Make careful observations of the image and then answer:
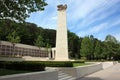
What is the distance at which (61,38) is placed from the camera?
87.5 ft

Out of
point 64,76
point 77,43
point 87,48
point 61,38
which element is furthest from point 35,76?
point 77,43

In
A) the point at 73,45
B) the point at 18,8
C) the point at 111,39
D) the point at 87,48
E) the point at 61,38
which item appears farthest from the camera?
the point at 73,45

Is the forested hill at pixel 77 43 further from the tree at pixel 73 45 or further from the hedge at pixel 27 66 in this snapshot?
the hedge at pixel 27 66

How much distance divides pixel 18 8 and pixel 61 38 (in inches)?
664

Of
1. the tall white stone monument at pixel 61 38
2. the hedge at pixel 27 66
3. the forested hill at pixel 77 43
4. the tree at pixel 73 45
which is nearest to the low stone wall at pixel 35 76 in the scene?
the hedge at pixel 27 66

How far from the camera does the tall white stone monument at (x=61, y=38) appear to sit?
2645 centimetres

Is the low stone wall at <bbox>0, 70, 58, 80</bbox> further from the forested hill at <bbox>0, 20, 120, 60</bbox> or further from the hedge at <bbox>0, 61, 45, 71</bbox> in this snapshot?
the forested hill at <bbox>0, 20, 120, 60</bbox>

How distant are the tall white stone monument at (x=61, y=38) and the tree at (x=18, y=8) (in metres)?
16.3

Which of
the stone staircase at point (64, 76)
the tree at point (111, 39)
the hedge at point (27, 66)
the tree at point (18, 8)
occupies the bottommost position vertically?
the stone staircase at point (64, 76)

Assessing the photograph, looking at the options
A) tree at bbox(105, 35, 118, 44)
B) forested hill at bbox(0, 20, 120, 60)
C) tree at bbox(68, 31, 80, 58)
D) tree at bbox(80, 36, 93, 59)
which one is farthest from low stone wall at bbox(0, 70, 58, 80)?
tree at bbox(105, 35, 118, 44)

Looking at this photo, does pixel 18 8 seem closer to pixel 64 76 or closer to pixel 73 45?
pixel 64 76

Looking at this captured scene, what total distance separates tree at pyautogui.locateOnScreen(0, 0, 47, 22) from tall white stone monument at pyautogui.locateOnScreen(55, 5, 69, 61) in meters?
16.3

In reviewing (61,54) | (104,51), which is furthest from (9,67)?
(104,51)

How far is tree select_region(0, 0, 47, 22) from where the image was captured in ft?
31.9
